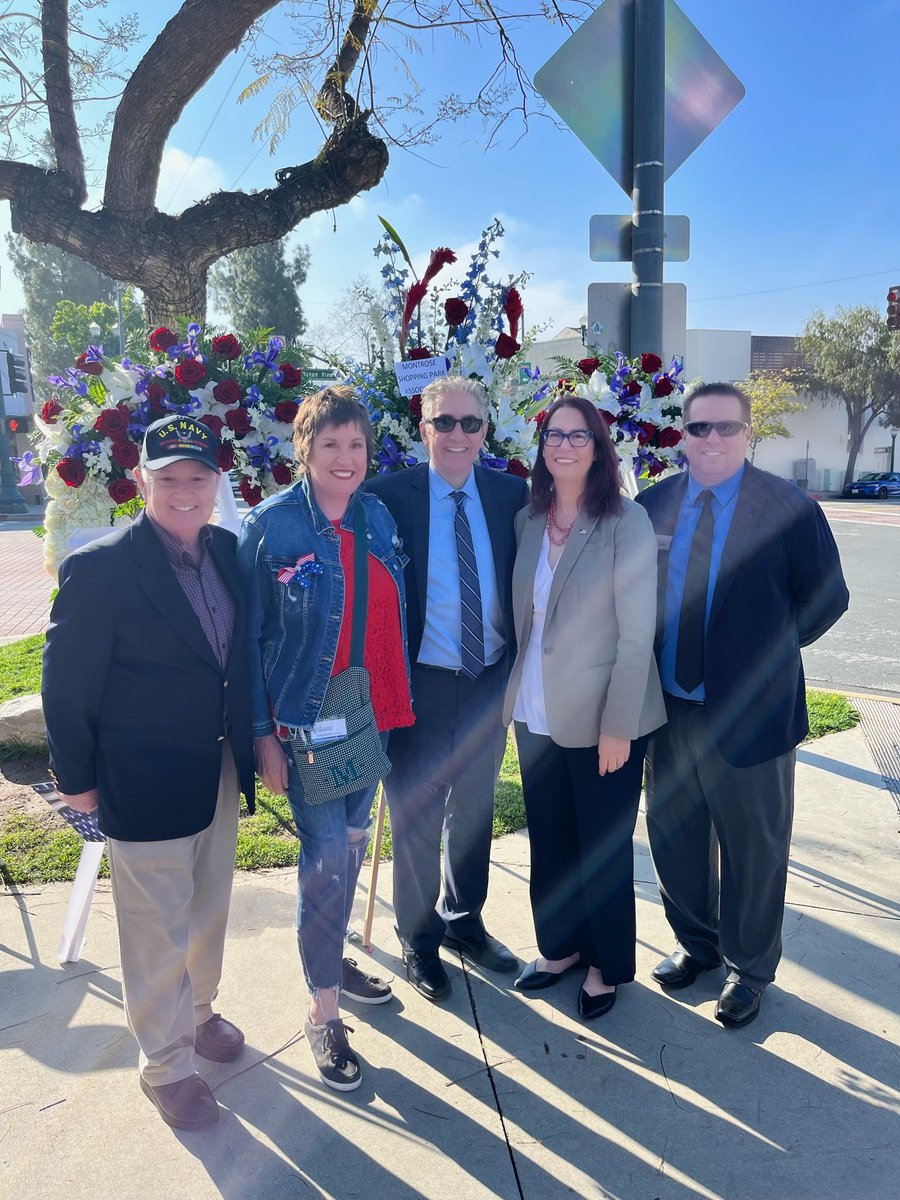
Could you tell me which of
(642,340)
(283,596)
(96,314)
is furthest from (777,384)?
(283,596)

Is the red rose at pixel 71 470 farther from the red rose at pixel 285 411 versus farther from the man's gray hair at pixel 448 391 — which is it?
the man's gray hair at pixel 448 391

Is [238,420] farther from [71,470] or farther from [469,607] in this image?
[469,607]

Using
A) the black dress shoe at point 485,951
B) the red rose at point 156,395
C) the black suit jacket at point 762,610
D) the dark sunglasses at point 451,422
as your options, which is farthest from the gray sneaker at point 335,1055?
the red rose at point 156,395

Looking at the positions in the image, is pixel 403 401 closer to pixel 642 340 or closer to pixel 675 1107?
pixel 642 340

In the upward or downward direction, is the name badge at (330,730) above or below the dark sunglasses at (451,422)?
below

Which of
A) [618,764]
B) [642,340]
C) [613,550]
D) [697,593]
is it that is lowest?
[618,764]

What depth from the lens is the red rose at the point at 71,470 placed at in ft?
10.7

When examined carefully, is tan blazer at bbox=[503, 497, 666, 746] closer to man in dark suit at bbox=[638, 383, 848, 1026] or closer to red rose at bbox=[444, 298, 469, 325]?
man in dark suit at bbox=[638, 383, 848, 1026]

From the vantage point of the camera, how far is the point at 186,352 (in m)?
3.28

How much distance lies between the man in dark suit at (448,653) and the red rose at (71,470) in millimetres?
1262

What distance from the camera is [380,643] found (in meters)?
2.62

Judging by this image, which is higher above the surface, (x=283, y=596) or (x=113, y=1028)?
(x=283, y=596)

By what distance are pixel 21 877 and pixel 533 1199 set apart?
2684mm

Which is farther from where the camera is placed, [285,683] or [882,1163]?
[285,683]
